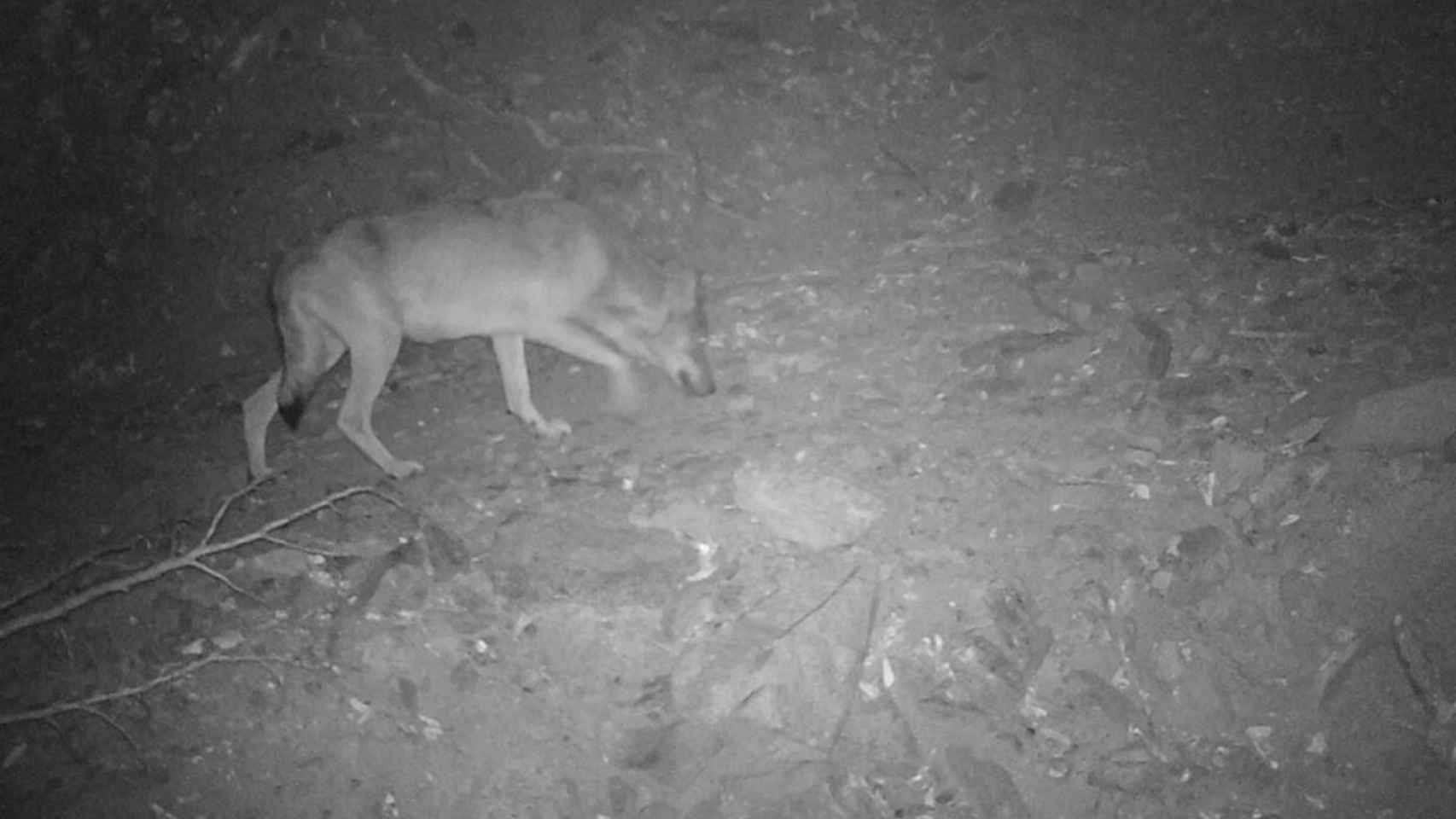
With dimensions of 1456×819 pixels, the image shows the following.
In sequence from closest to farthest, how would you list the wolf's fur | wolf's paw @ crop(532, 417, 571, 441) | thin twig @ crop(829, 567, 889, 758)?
thin twig @ crop(829, 567, 889, 758), the wolf's fur, wolf's paw @ crop(532, 417, 571, 441)

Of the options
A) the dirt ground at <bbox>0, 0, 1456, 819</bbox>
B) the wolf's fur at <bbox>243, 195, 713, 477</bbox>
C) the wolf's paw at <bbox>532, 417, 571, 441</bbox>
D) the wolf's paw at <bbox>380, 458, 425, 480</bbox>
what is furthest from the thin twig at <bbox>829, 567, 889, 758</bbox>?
the wolf's paw at <bbox>380, 458, 425, 480</bbox>

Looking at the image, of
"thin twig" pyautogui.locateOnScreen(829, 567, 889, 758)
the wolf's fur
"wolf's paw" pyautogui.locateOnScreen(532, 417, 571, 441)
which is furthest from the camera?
"wolf's paw" pyautogui.locateOnScreen(532, 417, 571, 441)

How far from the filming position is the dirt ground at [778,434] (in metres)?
4.61

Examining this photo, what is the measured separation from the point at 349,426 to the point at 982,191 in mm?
4972

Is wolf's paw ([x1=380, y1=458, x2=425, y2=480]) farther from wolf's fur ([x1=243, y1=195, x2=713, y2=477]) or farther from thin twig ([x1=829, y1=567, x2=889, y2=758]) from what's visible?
thin twig ([x1=829, y1=567, x2=889, y2=758])

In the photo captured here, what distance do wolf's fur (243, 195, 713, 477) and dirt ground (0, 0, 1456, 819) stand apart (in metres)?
0.31

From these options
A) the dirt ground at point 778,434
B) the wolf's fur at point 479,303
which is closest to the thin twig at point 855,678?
the dirt ground at point 778,434

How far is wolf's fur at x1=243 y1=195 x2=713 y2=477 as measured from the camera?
5926mm

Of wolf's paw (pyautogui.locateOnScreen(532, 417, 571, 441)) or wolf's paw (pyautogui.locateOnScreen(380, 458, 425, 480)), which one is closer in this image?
wolf's paw (pyautogui.locateOnScreen(380, 458, 425, 480))

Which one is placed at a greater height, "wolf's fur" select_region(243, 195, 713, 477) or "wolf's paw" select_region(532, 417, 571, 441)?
"wolf's fur" select_region(243, 195, 713, 477)

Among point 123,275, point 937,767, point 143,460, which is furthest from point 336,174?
point 937,767

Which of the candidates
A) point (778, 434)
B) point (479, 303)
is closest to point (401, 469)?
point (479, 303)

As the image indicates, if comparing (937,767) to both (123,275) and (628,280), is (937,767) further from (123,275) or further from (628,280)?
(123,275)

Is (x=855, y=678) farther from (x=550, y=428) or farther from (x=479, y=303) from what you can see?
(x=479, y=303)
